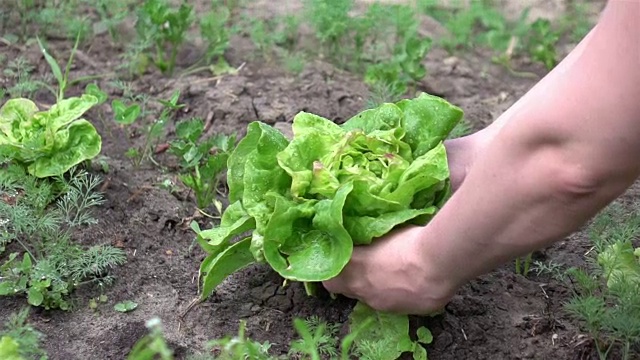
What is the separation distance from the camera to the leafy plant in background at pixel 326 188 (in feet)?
7.18

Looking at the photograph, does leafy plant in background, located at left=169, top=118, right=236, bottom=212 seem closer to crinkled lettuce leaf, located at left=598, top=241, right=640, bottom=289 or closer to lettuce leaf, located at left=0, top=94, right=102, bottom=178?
lettuce leaf, located at left=0, top=94, right=102, bottom=178

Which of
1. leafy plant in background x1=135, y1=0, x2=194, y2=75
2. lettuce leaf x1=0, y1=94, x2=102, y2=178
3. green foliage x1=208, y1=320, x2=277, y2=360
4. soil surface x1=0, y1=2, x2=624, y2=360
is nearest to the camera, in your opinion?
green foliage x1=208, y1=320, x2=277, y2=360

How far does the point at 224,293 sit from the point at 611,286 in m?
0.95

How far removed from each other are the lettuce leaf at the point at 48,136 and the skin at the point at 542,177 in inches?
40.6

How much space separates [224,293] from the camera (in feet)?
8.26

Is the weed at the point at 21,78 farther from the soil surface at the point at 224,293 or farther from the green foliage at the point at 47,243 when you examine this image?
the green foliage at the point at 47,243

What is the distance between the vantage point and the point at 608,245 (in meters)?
2.50

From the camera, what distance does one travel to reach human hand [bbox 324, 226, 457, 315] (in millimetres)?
2033

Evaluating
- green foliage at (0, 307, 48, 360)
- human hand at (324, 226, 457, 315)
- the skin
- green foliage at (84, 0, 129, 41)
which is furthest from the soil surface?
green foliage at (84, 0, 129, 41)

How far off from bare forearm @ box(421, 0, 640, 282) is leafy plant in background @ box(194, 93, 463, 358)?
0.88 ft

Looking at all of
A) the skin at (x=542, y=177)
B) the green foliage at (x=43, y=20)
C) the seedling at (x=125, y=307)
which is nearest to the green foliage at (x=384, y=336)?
the skin at (x=542, y=177)

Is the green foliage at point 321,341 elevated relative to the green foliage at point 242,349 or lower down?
lower down

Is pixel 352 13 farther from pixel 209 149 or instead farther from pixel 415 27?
pixel 209 149

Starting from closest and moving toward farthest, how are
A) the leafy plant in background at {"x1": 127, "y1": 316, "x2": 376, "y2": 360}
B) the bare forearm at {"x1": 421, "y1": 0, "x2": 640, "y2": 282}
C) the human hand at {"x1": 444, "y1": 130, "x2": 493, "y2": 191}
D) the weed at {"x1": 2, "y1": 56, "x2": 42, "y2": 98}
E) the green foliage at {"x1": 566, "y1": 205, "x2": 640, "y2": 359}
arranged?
the bare forearm at {"x1": 421, "y1": 0, "x2": 640, "y2": 282}
the leafy plant in background at {"x1": 127, "y1": 316, "x2": 376, "y2": 360}
the green foliage at {"x1": 566, "y1": 205, "x2": 640, "y2": 359}
the human hand at {"x1": 444, "y1": 130, "x2": 493, "y2": 191}
the weed at {"x1": 2, "y1": 56, "x2": 42, "y2": 98}
